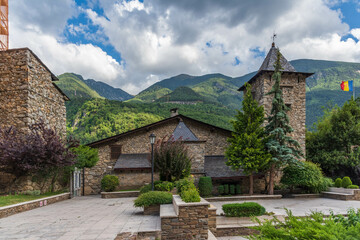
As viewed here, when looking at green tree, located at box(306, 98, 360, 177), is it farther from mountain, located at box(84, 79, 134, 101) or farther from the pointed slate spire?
mountain, located at box(84, 79, 134, 101)

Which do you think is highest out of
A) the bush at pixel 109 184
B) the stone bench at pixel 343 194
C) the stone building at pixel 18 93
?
the stone building at pixel 18 93

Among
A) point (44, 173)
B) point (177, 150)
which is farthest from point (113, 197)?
point (177, 150)

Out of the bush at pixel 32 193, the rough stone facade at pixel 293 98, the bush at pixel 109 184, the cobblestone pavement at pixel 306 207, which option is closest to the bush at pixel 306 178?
the cobblestone pavement at pixel 306 207

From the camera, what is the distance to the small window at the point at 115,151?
61.1 ft

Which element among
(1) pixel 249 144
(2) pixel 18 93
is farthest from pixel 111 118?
(1) pixel 249 144

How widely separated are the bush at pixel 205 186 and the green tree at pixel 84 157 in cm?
800

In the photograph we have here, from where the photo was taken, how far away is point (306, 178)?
1538 centimetres

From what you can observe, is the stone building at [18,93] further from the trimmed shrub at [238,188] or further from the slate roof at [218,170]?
the trimmed shrub at [238,188]

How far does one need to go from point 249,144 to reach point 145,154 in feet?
27.8

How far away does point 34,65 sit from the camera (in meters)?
14.4

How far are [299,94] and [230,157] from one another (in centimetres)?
865

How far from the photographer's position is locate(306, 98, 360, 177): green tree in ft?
60.8

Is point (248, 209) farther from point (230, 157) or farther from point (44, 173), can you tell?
point (44, 173)

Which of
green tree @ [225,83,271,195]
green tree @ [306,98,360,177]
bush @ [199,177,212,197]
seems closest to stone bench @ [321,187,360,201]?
green tree @ [306,98,360,177]
